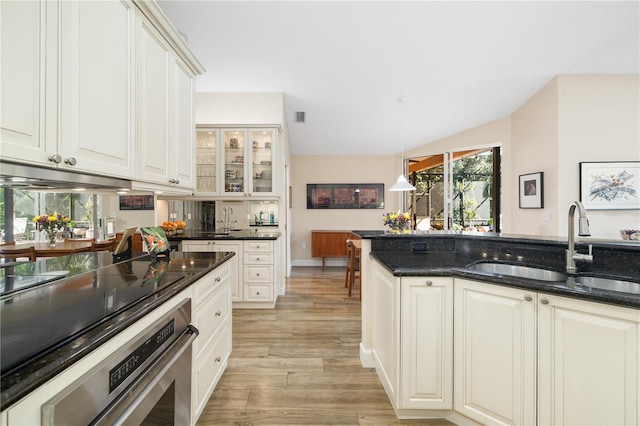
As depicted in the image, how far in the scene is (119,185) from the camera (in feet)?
4.55

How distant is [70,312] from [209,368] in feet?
3.34

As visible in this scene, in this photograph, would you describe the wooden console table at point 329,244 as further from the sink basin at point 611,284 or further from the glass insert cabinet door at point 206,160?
the sink basin at point 611,284

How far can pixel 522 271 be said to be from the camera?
184cm

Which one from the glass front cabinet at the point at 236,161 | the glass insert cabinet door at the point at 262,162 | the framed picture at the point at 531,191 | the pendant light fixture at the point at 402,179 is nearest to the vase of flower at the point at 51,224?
the glass front cabinet at the point at 236,161

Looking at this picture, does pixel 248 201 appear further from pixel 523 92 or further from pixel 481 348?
pixel 523 92

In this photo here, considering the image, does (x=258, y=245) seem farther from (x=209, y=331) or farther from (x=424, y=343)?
(x=424, y=343)

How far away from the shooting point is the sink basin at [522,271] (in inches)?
66.2

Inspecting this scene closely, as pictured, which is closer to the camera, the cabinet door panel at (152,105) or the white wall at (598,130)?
the cabinet door panel at (152,105)

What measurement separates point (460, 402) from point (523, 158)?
3911mm

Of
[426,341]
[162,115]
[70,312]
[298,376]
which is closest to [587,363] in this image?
[426,341]

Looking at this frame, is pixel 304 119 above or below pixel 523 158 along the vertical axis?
above

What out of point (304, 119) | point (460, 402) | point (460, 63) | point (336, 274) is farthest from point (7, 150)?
point (336, 274)

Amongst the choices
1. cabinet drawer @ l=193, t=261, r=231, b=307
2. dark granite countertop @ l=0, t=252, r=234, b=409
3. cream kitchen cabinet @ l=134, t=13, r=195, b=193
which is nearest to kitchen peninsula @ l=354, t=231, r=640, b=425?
cabinet drawer @ l=193, t=261, r=231, b=307

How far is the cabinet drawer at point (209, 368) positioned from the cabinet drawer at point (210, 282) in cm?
33
